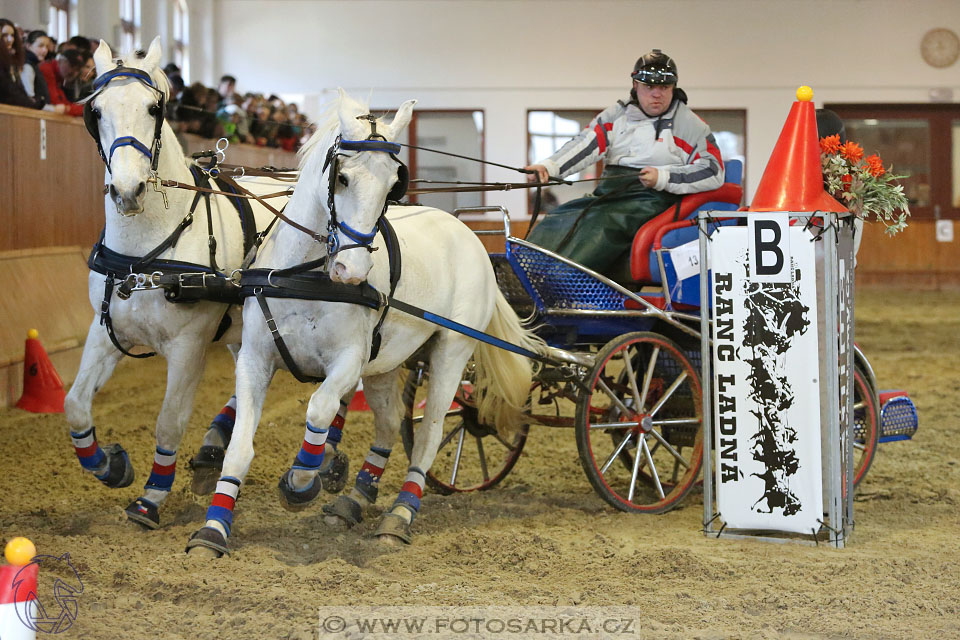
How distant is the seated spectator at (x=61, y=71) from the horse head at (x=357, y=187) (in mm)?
6927

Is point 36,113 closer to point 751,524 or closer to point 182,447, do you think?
point 182,447

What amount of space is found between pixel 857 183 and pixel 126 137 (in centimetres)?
295

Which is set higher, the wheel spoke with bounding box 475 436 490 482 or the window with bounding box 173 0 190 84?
the window with bounding box 173 0 190 84

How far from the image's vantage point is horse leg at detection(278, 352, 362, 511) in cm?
385

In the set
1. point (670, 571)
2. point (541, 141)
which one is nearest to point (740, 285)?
point (670, 571)

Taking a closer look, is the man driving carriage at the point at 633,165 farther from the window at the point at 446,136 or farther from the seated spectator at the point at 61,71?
the window at the point at 446,136

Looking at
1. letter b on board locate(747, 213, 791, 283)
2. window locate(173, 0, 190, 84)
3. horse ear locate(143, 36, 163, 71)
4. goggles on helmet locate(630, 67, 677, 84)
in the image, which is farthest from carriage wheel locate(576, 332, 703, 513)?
window locate(173, 0, 190, 84)

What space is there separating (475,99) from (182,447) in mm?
13568

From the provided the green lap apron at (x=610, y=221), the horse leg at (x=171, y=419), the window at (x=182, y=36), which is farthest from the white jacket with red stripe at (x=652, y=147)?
the window at (x=182, y=36)

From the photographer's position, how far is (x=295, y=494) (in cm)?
398

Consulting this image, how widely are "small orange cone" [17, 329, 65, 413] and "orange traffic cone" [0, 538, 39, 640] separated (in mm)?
5085

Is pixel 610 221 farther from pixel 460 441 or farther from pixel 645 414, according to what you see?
pixel 460 441

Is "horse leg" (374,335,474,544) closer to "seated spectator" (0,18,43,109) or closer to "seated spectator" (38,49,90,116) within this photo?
"seated spectator" (0,18,43,109)

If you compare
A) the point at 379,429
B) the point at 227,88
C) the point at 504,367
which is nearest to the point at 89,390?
the point at 379,429
